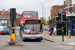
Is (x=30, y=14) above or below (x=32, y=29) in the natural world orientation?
above

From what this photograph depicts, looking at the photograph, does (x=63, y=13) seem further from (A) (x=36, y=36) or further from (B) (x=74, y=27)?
(B) (x=74, y=27)

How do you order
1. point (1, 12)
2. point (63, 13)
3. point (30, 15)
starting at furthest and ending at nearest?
point (1, 12), point (30, 15), point (63, 13)

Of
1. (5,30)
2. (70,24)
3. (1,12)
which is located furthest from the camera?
(1,12)

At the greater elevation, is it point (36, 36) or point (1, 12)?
point (1, 12)

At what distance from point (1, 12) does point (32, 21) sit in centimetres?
11536

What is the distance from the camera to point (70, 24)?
33.5 meters

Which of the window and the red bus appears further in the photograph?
the window

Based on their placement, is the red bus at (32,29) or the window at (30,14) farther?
the window at (30,14)

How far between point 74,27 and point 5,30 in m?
16.2

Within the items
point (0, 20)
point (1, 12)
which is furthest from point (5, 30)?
point (1, 12)

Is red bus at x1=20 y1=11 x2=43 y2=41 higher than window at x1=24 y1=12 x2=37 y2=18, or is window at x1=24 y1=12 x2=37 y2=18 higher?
window at x1=24 y1=12 x2=37 y2=18

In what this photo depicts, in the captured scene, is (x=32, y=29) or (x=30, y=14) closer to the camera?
(x=32, y=29)

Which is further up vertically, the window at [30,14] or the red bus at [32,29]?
the window at [30,14]

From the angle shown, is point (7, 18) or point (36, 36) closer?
point (36, 36)
